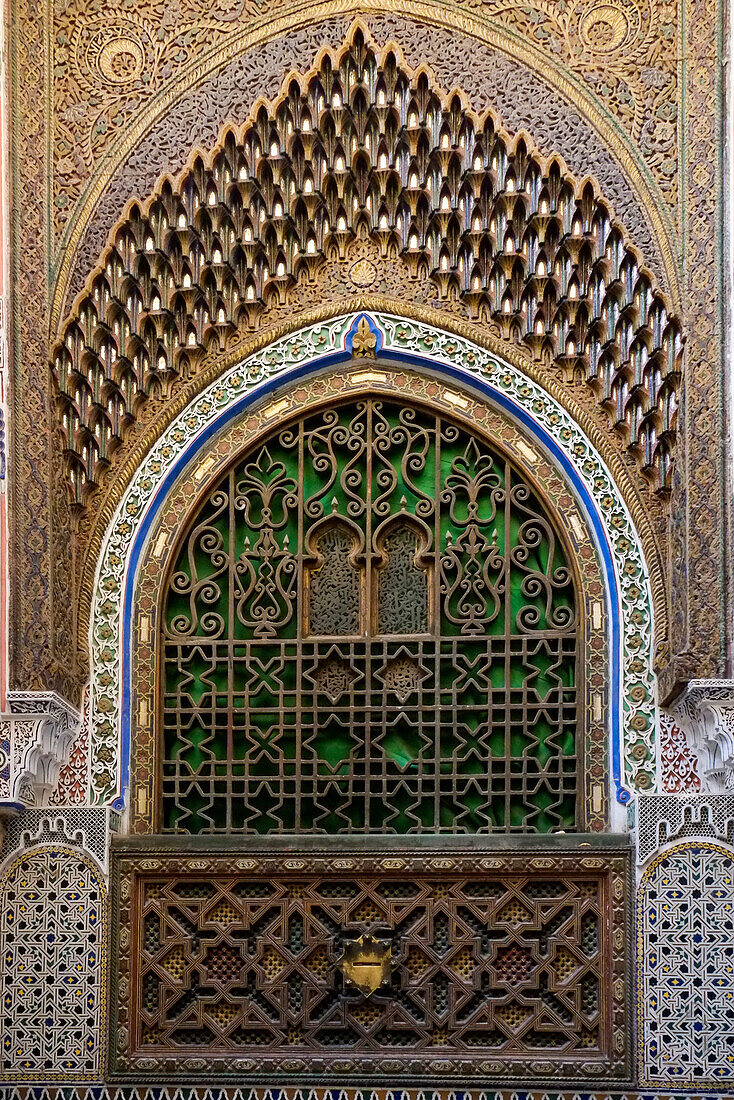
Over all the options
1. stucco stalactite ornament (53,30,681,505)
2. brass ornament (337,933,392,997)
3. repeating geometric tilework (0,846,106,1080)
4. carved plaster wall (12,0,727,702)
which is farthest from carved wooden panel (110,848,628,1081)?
stucco stalactite ornament (53,30,681,505)

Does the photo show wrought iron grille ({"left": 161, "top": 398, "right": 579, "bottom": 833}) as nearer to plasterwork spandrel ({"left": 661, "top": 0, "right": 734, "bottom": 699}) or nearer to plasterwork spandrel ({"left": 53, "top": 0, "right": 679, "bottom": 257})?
plasterwork spandrel ({"left": 661, "top": 0, "right": 734, "bottom": 699})

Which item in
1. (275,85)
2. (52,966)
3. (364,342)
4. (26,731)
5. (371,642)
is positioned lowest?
(52,966)

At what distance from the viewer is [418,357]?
283 inches

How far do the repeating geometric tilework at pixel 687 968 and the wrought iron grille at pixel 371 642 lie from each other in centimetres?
46

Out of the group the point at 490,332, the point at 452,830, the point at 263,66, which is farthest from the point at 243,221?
the point at 452,830

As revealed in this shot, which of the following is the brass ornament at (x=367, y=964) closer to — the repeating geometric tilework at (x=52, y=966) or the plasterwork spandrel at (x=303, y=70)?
the repeating geometric tilework at (x=52, y=966)

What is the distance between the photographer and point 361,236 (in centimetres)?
728

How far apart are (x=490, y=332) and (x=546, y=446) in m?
0.51

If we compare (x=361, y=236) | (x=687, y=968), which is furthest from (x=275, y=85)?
(x=687, y=968)

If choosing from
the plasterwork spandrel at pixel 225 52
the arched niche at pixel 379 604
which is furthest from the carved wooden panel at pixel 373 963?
the plasterwork spandrel at pixel 225 52

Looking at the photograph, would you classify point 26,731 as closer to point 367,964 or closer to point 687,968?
point 367,964

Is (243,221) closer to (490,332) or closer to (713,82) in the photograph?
(490,332)

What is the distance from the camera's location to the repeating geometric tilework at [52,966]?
680cm

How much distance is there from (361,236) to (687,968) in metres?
3.09
